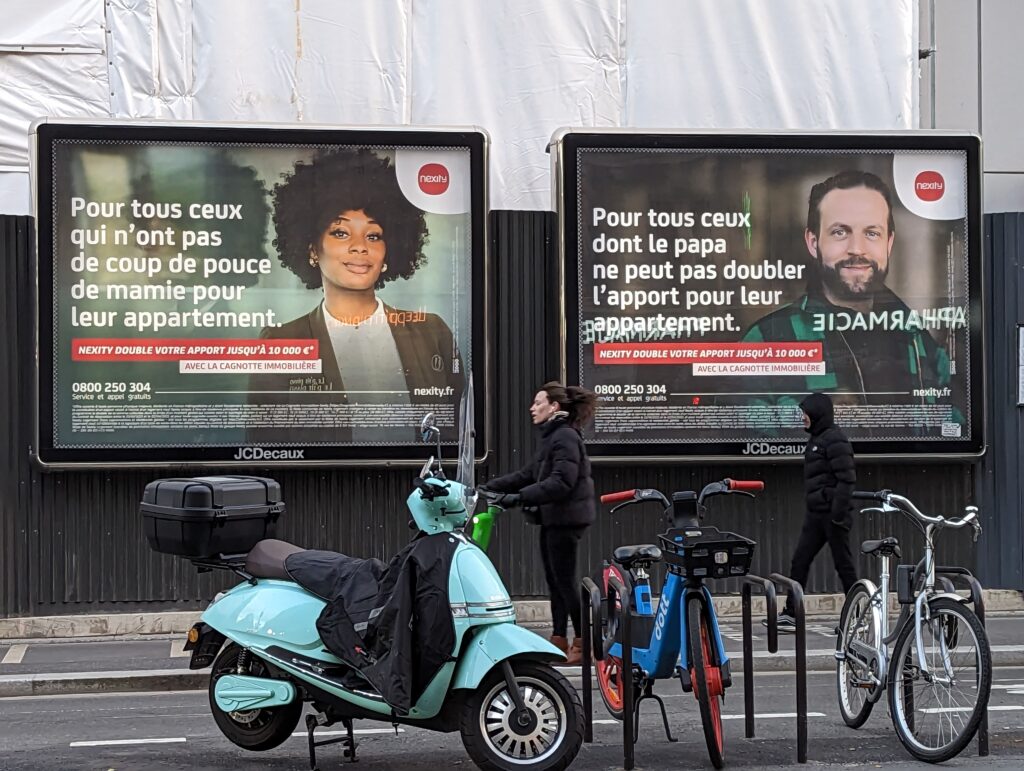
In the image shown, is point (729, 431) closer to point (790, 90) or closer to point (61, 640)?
point (790, 90)

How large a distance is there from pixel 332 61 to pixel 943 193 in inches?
224

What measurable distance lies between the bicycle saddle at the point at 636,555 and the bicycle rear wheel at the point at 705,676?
423 millimetres

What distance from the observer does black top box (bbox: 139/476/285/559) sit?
6.89 meters

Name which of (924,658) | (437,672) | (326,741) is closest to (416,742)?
(326,741)

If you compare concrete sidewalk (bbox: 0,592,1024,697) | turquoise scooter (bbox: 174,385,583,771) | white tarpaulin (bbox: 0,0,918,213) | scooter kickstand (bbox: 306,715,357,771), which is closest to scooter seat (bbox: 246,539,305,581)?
turquoise scooter (bbox: 174,385,583,771)

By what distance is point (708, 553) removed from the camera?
6.77 m

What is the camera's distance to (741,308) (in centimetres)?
1181

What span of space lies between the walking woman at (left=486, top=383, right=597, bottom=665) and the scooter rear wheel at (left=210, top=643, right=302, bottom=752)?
2.80 metres

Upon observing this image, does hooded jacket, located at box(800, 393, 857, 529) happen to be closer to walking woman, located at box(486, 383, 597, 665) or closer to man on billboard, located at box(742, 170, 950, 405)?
man on billboard, located at box(742, 170, 950, 405)

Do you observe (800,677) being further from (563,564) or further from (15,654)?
(15,654)

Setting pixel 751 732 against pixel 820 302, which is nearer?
pixel 751 732

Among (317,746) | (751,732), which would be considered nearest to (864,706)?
(751,732)

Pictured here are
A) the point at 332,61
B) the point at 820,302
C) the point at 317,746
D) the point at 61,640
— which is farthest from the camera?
the point at 332,61

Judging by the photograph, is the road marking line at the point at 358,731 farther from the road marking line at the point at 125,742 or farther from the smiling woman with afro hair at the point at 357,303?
the smiling woman with afro hair at the point at 357,303
